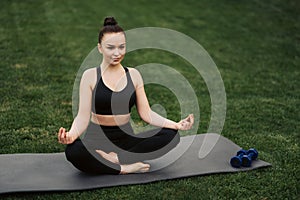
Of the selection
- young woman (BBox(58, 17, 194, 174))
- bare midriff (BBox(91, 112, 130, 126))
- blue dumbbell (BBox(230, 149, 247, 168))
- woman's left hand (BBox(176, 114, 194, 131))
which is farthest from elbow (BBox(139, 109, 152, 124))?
blue dumbbell (BBox(230, 149, 247, 168))

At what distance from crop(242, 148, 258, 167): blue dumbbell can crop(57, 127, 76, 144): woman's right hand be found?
123 cm

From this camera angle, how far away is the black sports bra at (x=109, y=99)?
3.29 metres

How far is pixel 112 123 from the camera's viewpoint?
11.0 feet

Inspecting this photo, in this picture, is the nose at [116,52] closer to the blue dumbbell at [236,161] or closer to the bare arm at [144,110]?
the bare arm at [144,110]

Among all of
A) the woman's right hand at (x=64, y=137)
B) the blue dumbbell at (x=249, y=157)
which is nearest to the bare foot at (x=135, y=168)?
the woman's right hand at (x=64, y=137)

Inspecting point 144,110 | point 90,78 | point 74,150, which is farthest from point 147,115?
point 74,150

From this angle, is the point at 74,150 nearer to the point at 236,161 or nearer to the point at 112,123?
the point at 112,123

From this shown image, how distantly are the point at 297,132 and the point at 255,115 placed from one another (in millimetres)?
491

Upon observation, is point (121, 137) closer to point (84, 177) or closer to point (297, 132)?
point (84, 177)

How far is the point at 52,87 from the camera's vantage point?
17.0 ft

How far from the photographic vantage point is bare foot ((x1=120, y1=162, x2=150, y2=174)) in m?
3.35

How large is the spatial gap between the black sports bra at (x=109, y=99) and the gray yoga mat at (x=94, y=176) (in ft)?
1.47

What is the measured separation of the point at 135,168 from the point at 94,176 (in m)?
0.29

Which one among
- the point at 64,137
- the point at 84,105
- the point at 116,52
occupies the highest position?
the point at 116,52
